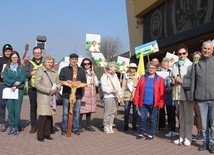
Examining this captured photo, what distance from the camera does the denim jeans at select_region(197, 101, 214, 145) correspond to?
7.18m

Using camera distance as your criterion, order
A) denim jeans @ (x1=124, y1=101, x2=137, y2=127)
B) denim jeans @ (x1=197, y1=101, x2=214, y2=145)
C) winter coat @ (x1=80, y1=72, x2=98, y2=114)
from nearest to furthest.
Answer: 1. denim jeans @ (x1=197, y1=101, x2=214, y2=145)
2. winter coat @ (x1=80, y1=72, x2=98, y2=114)
3. denim jeans @ (x1=124, y1=101, x2=137, y2=127)

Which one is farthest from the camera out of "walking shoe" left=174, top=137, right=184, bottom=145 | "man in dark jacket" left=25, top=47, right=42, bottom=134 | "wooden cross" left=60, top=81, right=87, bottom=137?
"man in dark jacket" left=25, top=47, right=42, bottom=134

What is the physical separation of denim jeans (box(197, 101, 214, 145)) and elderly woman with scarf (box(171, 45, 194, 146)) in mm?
513

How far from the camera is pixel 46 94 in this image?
816 centimetres

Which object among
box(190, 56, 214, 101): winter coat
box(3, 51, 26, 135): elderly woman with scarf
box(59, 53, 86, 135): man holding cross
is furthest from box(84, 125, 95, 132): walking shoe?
box(190, 56, 214, 101): winter coat

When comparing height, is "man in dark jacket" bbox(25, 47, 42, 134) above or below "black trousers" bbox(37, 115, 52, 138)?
above

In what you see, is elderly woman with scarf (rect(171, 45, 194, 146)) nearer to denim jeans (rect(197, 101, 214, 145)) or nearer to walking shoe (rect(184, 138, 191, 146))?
walking shoe (rect(184, 138, 191, 146))

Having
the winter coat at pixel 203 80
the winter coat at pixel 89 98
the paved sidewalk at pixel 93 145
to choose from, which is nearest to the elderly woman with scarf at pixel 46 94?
the paved sidewalk at pixel 93 145

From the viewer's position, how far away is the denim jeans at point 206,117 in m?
7.18

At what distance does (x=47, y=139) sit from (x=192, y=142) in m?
3.25

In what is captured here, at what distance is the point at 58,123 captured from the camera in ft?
35.8

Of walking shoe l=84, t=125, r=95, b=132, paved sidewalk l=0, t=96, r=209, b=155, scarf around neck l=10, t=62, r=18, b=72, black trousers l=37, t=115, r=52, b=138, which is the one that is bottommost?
paved sidewalk l=0, t=96, r=209, b=155

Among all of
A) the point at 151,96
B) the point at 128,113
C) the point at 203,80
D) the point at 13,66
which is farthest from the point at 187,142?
the point at 13,66

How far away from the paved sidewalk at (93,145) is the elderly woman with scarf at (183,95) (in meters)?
0.30
